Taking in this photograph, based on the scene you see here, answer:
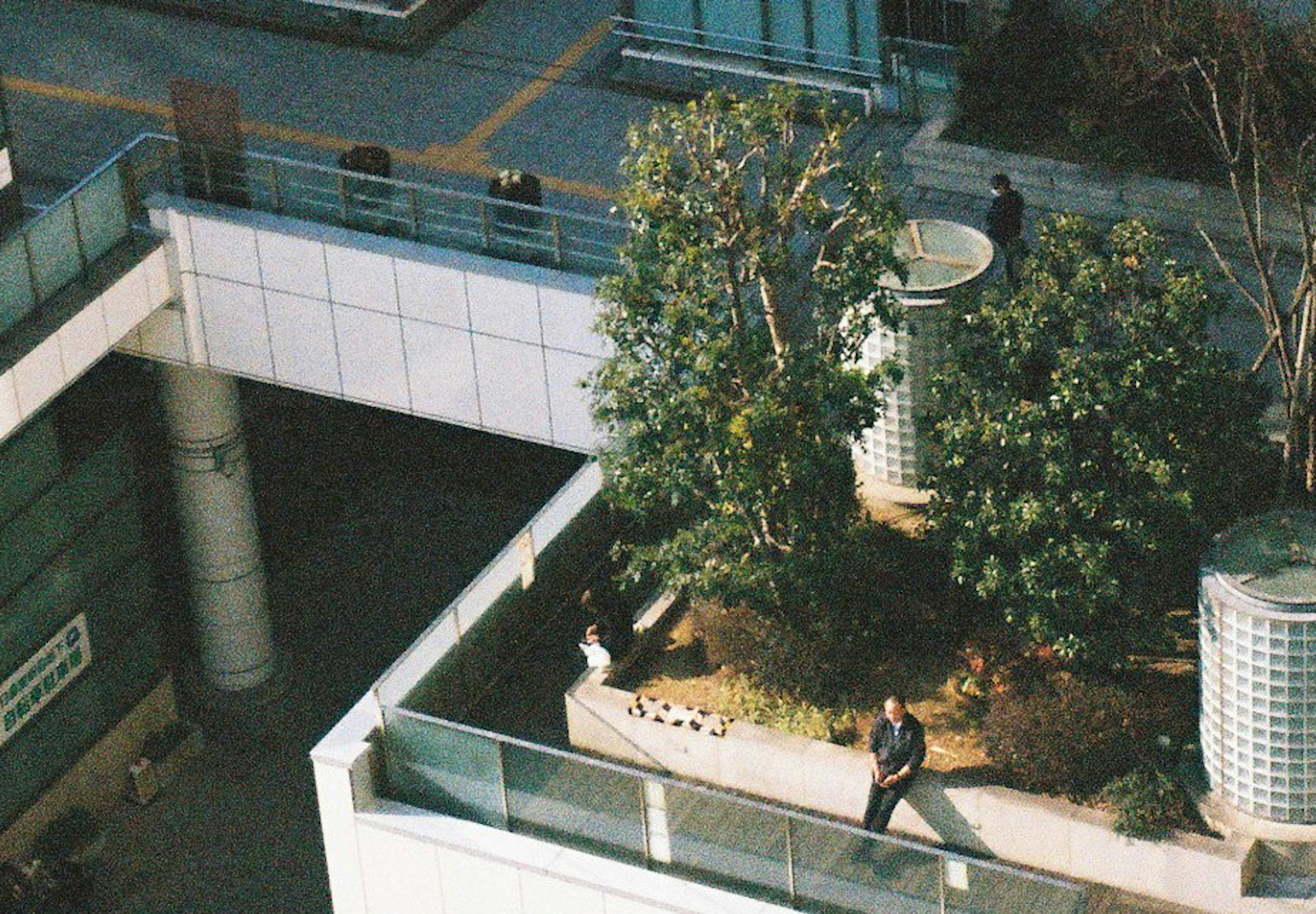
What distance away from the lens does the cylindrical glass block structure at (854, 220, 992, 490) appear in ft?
93.2

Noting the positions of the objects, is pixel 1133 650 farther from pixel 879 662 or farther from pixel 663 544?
pixel 663 544

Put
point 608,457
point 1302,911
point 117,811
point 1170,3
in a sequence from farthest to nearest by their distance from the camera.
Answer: point 117,811 → point 1170,3 → point 608,457 → point 1302,911

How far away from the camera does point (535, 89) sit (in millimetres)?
37312

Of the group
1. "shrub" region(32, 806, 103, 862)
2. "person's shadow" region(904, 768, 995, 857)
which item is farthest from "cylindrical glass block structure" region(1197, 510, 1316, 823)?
"shrub" region(32, 806, 103, 862)

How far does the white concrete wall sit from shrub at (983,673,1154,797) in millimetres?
11892

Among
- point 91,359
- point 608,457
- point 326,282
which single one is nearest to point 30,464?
point 91,359

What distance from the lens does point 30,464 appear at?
3544cm

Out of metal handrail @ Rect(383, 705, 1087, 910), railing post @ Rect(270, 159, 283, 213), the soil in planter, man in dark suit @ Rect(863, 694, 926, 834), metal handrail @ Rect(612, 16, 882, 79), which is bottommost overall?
the soil in planter

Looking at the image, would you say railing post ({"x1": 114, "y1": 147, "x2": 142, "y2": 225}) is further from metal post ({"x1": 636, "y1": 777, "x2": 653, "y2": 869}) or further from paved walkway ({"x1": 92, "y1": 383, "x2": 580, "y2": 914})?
metal post ({"x1": 636, "y1": 777, "x2": 653, "y2": 869})

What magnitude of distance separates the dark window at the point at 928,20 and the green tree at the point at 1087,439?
9.51m

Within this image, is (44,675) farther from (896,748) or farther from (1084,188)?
(896,748)

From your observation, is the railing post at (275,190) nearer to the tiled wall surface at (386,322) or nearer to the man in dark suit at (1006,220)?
the tiled wall surface at (386,322)

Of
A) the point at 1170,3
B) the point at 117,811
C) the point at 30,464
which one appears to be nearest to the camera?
the point at 1170,3

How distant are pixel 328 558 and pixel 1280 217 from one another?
50.9ft
